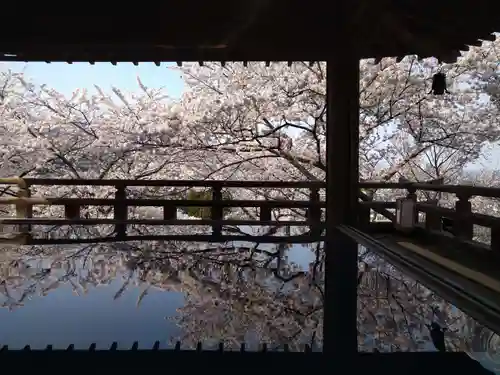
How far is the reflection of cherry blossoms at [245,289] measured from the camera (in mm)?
1414

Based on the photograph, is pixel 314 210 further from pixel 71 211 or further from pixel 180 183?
pixel 71 211

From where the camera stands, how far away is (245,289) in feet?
6.63

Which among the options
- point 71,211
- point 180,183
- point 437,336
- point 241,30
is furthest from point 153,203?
point 437,336

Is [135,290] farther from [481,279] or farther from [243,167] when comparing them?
[243,167]

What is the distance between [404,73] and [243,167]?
2686mm

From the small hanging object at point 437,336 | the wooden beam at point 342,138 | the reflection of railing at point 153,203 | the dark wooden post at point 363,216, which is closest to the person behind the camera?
the small hanging object at point 437,336

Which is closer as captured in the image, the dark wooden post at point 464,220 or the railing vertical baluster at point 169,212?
the dark wooden post at point 464,220

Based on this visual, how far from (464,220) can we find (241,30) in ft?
6.86

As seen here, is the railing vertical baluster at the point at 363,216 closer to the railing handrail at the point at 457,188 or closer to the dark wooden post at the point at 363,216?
the dark wooden post at the point at 363,216

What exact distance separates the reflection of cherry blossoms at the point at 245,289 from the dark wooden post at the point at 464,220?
3.11ft

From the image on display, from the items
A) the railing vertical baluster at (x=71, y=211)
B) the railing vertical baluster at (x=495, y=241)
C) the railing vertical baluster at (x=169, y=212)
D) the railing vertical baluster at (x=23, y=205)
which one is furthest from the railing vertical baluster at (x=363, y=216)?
the railing vertical baluster at (x=23, y=205)

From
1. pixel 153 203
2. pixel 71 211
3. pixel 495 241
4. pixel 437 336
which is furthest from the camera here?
pixel 71 211

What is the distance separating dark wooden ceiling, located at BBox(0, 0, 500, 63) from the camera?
8.78 feet

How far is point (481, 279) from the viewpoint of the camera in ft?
6.71
